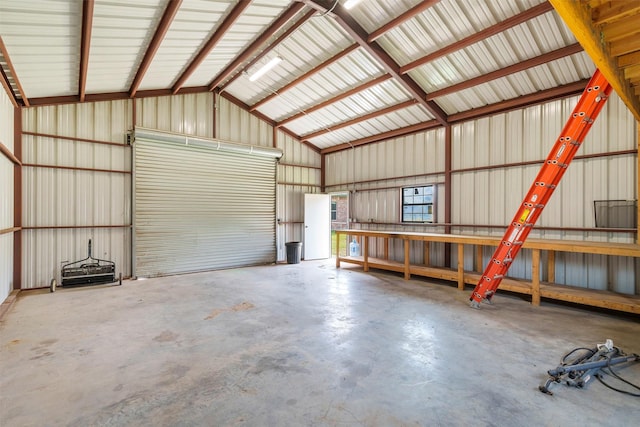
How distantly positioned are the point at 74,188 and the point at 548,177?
30.3 feet

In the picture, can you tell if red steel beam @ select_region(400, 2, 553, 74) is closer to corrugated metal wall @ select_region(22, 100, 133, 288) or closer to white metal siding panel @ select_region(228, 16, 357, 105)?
white metal siding panel @ select_region(228, 16, 357, 105)

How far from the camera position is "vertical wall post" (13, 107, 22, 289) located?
5973 millimetres

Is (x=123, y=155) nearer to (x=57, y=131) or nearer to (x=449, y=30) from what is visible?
(x=57, y=131)

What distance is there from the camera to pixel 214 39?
549cm

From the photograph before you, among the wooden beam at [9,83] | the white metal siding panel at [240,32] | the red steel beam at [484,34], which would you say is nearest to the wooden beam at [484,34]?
the red steel beam at [484,34]

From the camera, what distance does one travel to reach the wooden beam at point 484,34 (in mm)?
4340

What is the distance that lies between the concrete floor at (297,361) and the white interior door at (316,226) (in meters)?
4.59

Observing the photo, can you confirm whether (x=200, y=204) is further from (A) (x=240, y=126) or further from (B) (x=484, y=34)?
(B) (x=484, y=34)

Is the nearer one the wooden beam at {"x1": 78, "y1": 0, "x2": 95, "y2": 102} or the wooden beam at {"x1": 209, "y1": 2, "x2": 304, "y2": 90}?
the wooden beam at {"x1": 78, "y1": 0, "x2": 95, "y2": 102}

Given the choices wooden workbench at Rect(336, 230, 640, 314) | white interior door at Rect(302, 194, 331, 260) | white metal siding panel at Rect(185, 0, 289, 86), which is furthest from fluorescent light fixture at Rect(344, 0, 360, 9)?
white interior door at Rect(302, 194, 331, 260)

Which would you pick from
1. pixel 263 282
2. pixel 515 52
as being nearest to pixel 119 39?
pixel 263 282

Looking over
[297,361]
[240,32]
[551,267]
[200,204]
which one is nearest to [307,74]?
[240,32]

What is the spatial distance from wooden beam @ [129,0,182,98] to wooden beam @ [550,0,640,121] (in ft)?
14.8

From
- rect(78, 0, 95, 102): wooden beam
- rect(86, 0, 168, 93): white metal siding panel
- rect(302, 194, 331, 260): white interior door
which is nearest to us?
rect(78, 0, 95, 102): wooden beam
